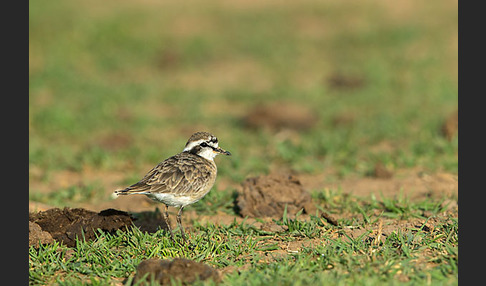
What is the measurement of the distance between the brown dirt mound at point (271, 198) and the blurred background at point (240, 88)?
1427mm

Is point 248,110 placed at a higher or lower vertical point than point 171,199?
higher

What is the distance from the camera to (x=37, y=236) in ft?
20.9

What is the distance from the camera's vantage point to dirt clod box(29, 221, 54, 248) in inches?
249

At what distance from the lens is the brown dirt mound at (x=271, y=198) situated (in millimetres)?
7449

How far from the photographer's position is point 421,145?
10.4m

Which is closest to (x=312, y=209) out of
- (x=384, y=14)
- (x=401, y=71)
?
(x=401, y=71)

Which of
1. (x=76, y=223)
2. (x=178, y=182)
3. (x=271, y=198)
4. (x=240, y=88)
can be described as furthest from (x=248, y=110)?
(x=76, y=223)

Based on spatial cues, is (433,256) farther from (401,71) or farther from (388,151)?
(401,71)

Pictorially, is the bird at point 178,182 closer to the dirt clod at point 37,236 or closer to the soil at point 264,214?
the soil at point 264,214

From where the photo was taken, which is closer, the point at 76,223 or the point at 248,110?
the point at 76,223

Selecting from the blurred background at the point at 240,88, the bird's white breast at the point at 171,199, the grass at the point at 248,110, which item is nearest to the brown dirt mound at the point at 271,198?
the grass at the point at 248,110

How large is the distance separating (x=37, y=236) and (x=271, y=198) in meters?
2.72

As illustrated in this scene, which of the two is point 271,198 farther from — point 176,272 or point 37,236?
point 37,236

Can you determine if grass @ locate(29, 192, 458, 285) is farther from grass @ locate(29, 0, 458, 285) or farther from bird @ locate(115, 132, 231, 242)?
bird @ locate(115, 132, 231, 242)
